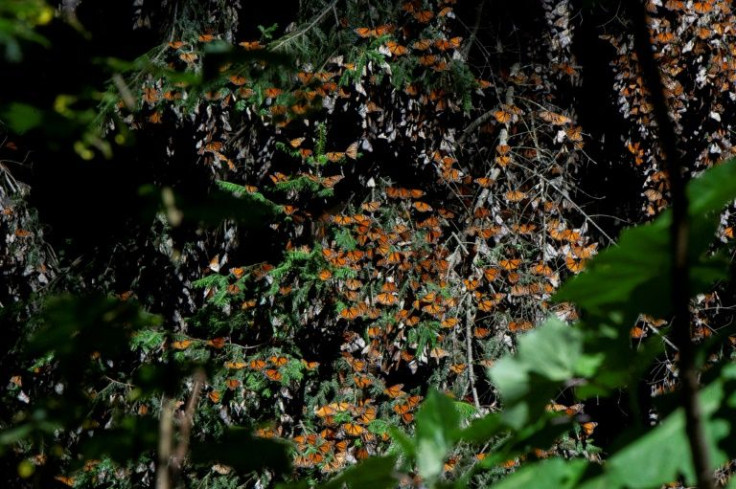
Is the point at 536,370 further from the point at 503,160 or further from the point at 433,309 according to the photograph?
the point at 503,160

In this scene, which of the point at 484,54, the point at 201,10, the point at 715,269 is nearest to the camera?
the point at 715,269

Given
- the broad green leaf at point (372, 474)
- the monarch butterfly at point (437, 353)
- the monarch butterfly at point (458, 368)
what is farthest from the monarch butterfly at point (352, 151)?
the broad green leaf at point (372, 474)

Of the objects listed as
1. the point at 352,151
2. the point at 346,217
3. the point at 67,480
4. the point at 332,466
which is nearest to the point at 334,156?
the point at 352,151

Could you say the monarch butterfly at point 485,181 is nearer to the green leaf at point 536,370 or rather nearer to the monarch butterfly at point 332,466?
the monarch butterfly at point 332,466

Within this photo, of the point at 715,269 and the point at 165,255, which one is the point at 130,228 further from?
the point at 715,269

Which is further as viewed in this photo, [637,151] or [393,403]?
[637,151]

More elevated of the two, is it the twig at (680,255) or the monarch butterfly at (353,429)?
the monarch butterfly at (353,429)

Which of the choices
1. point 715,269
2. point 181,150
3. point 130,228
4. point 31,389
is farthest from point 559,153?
point 715,269
